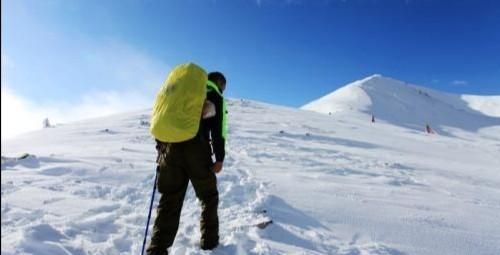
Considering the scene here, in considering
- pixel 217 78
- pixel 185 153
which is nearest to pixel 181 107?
pixel 185 153

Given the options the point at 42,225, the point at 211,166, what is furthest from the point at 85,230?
the point at 211,166

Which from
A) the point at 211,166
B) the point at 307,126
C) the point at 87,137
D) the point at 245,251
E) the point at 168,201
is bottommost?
the point at 245,251

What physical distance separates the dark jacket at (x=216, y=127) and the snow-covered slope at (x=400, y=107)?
48.3 meters

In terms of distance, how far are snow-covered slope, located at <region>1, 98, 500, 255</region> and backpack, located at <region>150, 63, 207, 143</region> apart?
1.33 m

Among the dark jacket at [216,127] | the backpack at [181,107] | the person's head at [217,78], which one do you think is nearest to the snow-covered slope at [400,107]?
the person's head at [217,78]

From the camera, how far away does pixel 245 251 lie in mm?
4633

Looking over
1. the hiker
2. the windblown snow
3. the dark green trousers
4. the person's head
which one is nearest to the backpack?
the hiker

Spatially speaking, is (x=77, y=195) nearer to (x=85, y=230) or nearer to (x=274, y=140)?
(x=85, y=230)

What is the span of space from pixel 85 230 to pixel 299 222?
2688mm

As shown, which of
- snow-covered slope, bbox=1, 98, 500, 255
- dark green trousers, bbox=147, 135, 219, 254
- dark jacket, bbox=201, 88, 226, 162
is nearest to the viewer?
dark green trousers, bbox=147, 135, 219, 254

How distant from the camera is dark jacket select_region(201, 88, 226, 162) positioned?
457 cm

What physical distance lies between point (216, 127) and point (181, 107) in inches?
19.1

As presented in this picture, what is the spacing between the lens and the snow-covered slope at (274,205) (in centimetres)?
484

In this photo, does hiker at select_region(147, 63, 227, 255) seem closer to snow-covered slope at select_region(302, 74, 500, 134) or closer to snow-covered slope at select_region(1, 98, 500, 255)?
snow-covered slope at select_region(1, 98, 500, 255)
